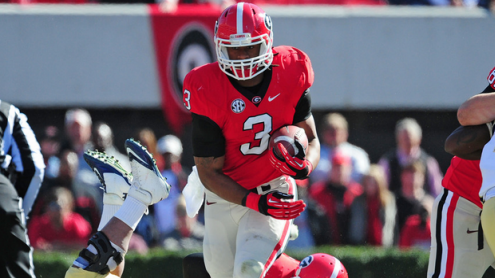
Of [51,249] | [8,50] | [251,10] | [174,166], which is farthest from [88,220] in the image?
[251,10]

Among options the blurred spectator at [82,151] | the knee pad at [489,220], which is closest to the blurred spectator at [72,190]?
the blurred spectator at [82,151]

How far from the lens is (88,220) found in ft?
22.7

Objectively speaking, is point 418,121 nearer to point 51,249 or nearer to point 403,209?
point 403,209

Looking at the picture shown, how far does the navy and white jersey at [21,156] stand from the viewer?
188 inches

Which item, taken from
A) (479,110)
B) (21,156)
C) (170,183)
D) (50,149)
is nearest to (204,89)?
(479,110)

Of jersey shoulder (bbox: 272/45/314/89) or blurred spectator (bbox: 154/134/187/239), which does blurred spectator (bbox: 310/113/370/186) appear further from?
jersey shoulder (bbox: 272/45/314/89)

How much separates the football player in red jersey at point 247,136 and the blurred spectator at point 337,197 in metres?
2.92

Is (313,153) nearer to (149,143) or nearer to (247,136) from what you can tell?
(247,136)

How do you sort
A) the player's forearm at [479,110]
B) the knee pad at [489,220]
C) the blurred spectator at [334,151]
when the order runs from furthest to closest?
the blurred spectator at [334,151]
the player's forearm at [479,110]
the knee pad at [489,220]

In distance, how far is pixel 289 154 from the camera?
3.74m

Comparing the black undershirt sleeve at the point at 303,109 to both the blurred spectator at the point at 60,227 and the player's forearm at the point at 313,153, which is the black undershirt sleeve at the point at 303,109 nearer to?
the player's forearm at the point at 313,153

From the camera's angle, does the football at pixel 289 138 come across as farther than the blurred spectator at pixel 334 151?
No

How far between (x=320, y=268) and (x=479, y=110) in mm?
1214

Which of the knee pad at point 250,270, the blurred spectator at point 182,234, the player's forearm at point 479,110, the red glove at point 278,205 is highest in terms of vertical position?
the player's forearm at point 479,110
